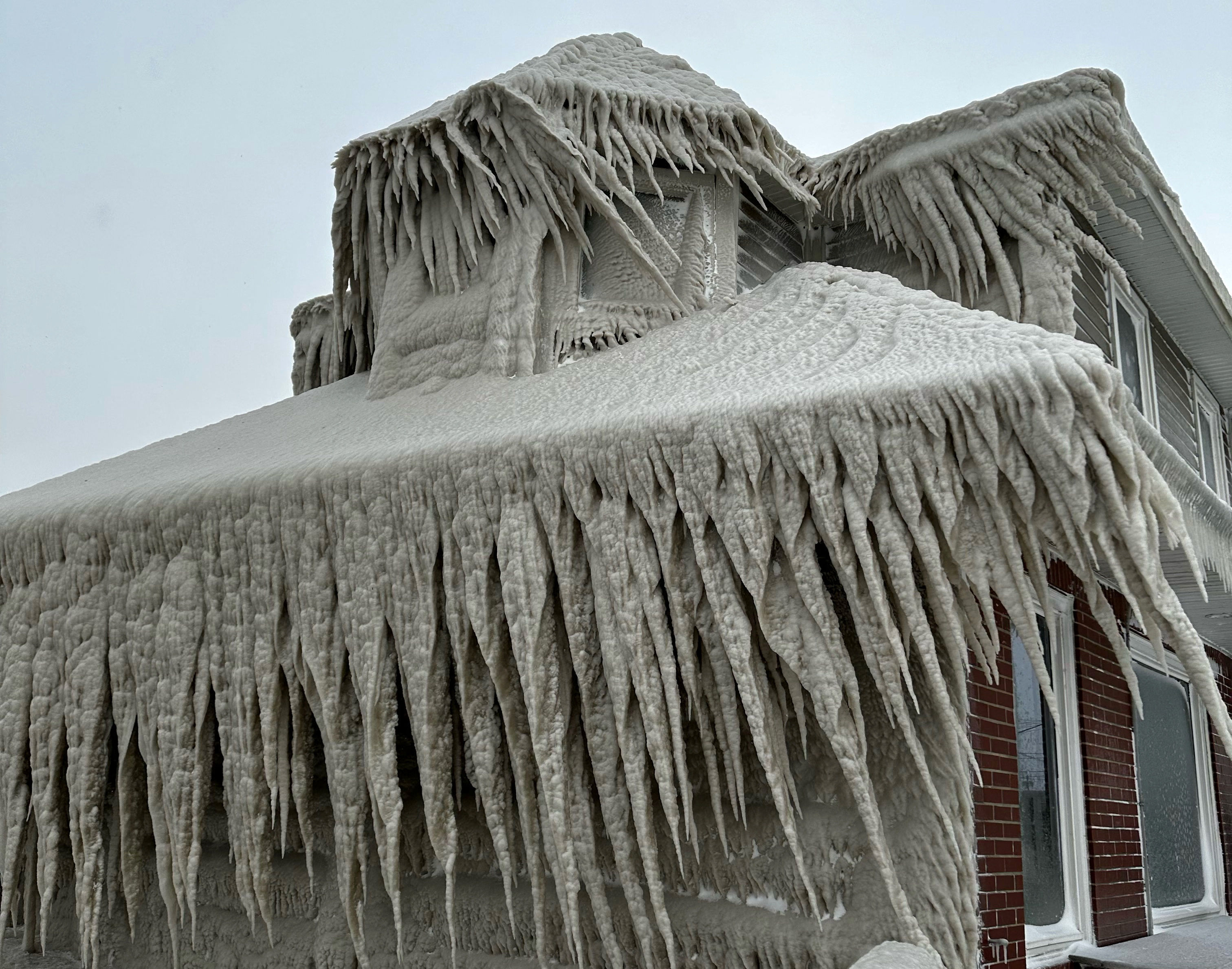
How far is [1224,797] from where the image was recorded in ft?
29.1

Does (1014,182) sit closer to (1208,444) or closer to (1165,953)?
(1165,953)

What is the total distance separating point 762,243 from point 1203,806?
6.14 metres

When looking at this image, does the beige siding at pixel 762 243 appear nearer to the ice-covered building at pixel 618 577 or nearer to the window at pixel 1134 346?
the ice-covered building at pixel 618 577

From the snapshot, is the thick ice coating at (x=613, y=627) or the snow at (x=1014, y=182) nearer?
the thick ice coating at (x=613, y=627)

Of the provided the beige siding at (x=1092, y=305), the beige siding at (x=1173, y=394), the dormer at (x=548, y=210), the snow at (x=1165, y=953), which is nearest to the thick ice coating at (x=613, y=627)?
the dormer at (x=548, y=210)

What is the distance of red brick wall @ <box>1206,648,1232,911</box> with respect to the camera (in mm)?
8555

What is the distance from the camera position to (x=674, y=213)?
17.3ft

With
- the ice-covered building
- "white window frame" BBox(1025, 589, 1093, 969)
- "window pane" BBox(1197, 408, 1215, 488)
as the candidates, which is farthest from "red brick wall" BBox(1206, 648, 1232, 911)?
the ice-covered building

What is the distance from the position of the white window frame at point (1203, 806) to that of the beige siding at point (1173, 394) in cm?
190

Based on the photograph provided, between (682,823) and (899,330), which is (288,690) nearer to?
(682,823)

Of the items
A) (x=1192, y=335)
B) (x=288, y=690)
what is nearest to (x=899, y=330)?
(x=288, y=690)

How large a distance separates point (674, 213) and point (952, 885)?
3411mm

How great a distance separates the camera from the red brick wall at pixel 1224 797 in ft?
28.1

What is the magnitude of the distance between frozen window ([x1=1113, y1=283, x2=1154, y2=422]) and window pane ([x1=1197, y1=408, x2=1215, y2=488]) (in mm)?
2055
